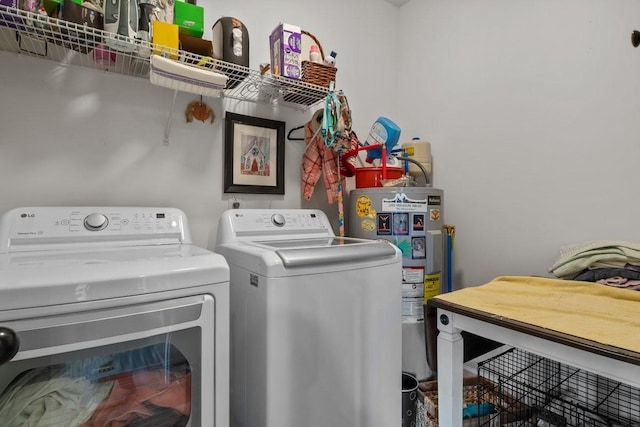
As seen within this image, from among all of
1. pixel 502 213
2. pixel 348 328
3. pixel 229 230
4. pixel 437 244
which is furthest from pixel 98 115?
pixel 502 213

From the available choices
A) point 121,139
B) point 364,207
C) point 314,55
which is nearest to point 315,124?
point 314,55

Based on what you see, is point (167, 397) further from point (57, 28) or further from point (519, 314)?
point (57, 28)

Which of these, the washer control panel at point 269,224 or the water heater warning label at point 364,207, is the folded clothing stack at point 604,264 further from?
the washer control panel at point 269,224

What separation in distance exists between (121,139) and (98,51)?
0.36 metres

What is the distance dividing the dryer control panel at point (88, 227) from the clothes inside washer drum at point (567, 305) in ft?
3.94

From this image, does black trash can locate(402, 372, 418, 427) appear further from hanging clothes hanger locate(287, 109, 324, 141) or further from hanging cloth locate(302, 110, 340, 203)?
hanging clothes hanger locate(287, 109, 324, 141)

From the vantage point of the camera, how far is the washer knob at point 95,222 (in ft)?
4.13

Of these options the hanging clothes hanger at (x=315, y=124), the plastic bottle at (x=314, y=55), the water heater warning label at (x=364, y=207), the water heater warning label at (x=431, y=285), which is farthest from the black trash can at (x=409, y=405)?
the plastic bottle at (x=314, y=55)

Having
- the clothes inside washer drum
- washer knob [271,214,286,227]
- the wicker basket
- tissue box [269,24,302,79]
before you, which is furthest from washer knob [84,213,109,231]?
the clothes inside washer drum

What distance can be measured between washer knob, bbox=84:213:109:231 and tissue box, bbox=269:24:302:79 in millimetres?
986

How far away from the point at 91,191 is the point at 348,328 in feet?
4.05

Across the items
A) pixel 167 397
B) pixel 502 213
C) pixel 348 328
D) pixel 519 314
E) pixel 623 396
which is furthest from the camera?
pixel 502 213

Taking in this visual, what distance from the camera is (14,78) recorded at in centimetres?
129

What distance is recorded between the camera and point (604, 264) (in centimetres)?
136
